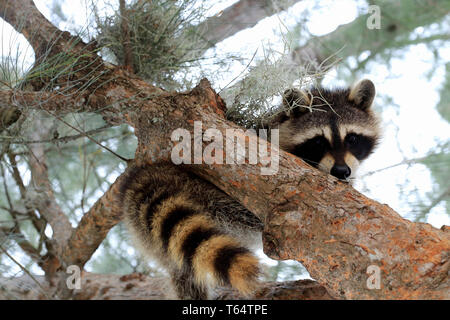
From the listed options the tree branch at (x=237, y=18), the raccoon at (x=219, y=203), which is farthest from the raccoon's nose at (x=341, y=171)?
the tree branch at (x=237, y=18)

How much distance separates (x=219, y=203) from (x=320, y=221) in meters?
0.59

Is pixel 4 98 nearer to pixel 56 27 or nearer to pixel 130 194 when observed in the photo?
pixel 56 27

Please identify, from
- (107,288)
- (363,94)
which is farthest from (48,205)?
(363,94)

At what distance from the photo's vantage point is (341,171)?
1.98m

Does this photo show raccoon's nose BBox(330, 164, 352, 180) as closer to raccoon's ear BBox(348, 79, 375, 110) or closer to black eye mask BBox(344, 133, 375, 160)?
black eye mask BBox(344, 133, 375, 160)

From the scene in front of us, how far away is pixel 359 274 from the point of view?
4.25 feet

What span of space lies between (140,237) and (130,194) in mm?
183

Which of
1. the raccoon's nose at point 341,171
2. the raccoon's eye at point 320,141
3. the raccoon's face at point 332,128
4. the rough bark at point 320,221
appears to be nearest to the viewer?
the rough bark at point 320,221

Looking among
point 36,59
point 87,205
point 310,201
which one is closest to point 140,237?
point 310,201

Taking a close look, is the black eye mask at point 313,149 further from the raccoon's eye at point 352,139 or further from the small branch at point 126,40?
the small branch at point 126,40

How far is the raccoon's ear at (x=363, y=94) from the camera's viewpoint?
2.41m

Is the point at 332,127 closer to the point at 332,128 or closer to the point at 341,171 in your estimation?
the point at 332,128

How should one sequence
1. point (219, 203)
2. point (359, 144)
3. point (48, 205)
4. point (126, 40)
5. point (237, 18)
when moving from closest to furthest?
point (219, 203) < point (126, 40) < point (359, 144) < point (48, 205) < point (237, 18)

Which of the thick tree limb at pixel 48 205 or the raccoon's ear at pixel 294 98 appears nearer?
the raccoon's ear at pixel 294 98
